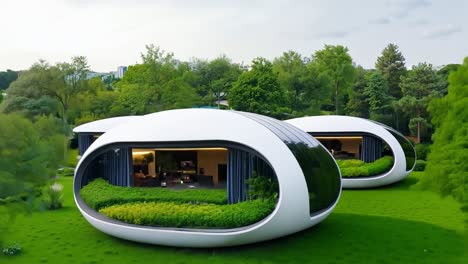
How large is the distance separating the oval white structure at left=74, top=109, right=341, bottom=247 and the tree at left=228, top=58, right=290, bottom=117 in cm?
2278

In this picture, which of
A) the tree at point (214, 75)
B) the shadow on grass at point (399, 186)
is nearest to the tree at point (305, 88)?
the tree at point (214, 75)

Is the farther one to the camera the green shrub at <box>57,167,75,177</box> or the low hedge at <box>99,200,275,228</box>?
the green shrub at <box>57,167,75,177</box>

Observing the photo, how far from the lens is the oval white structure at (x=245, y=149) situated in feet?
32.4

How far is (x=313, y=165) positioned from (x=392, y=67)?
1688 inches

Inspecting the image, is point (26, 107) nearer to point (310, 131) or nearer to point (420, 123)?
point (310, 131)

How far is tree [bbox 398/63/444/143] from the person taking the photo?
37750 mm

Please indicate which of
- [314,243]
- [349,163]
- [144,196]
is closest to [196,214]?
[144,196]

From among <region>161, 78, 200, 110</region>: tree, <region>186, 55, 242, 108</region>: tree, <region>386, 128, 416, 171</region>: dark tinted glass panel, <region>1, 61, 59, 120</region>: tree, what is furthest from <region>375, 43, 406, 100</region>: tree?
<region>1, 61, 59, 120</region>: tree

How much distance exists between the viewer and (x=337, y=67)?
4647 centimetres

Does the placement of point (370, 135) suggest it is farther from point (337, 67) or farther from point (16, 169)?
point (337, 67)

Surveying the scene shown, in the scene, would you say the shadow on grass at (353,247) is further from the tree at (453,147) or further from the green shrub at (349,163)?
the green shrub at (349,163)

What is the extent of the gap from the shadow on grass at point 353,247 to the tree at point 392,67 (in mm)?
39800

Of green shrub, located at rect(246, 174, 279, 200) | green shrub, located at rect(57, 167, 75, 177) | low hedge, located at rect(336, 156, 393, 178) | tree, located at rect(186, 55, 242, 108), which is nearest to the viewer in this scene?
green shrub, located at rect(246, 174, 279, 200)

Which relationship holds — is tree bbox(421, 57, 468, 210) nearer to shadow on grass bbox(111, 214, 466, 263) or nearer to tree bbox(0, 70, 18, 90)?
shadow on grass bbox(111, 214, 466, 263)
